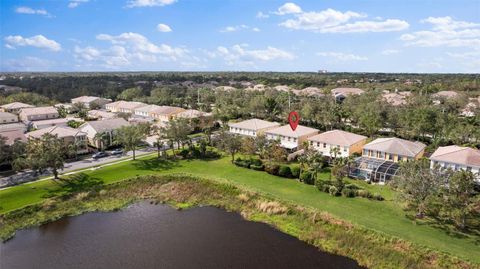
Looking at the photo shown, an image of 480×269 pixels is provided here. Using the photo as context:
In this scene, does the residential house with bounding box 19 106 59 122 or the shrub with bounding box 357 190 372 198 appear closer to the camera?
the shrub with bounding box 357 190 372 198

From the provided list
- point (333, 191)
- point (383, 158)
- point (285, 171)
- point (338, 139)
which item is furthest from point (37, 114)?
point (383, 158)

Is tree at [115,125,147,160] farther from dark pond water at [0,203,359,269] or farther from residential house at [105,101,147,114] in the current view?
residential house at [105,101,147,114]

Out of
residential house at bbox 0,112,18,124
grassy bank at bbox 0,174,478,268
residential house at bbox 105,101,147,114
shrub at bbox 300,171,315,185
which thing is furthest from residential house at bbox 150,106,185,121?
shrub at bbox 300,171,315,185

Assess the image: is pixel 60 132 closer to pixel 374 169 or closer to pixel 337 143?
pixel 337 143

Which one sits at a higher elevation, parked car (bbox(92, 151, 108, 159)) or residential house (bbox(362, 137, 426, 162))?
residential house (bbox(362, 137, 426, 162))

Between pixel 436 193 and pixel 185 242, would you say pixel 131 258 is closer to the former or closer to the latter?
pixel 185 242

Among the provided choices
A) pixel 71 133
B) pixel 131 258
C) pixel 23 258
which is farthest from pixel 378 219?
pixel 71 133
